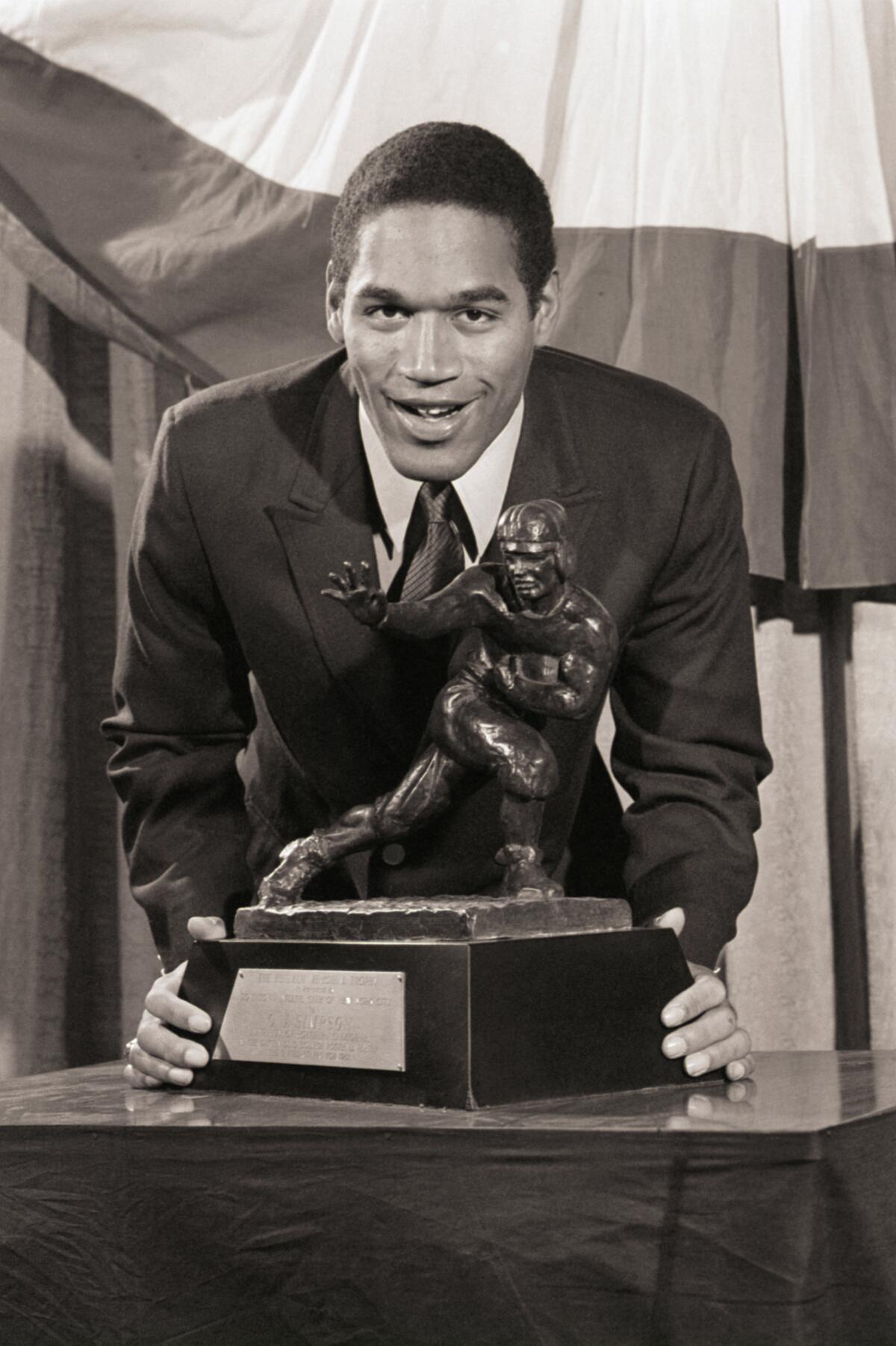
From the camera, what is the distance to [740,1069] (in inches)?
45.3

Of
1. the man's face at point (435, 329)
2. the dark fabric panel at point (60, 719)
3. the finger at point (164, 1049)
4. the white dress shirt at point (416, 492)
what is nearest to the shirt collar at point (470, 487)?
the white dress shirt at point (416, 492)

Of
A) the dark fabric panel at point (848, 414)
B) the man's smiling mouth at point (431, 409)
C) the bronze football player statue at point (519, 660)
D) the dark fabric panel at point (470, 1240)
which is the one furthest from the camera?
the dark fabric panel at point (848, 414)

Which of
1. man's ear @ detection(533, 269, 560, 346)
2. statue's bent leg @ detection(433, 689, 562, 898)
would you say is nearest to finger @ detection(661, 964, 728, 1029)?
statue's bent leg @ detection(433, 689, 562, 898)

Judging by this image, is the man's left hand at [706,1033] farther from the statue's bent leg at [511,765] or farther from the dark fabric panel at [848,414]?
the dark fabric panel at [848,414]

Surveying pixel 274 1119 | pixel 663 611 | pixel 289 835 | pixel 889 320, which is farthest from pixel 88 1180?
pixel 889 320

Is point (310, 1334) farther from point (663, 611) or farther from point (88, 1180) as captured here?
point (663, 611)

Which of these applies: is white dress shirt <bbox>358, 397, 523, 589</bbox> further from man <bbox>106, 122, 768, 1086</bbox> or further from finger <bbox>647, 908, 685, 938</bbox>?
finger <bbox>647, 908, 685, 938</bbox>

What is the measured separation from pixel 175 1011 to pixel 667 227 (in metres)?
1.24

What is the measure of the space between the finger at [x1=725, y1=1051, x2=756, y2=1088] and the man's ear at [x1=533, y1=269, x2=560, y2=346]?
59cm

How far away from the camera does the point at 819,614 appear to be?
209 centimetres

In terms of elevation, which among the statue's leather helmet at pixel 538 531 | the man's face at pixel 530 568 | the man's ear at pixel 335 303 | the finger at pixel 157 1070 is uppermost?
the man's ear at pixel 335 303

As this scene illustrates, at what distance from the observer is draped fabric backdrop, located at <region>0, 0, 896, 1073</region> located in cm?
198

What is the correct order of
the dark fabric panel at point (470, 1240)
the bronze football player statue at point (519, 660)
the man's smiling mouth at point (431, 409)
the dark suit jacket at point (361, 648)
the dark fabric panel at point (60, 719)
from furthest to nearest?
the dark fabric panel at point (60, 719) → the dark suit jacket at point (361, 648) → the man's smiling mouth at point (431, 409) → the bronze football player statue at point (519, 660) → the dark fabric panel at point (470, 1240)

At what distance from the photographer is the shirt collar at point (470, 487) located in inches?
55.1
